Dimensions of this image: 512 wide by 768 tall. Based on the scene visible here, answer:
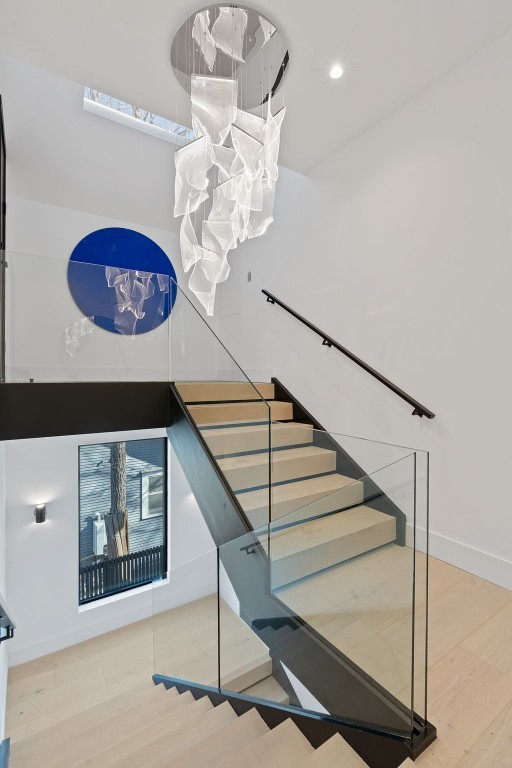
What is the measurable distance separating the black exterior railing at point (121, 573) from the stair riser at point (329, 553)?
336 cm

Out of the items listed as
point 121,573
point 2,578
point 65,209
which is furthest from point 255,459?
point 65,209

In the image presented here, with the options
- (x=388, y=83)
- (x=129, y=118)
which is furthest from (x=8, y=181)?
(x=388, y=83)

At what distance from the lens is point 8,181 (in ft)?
14.5

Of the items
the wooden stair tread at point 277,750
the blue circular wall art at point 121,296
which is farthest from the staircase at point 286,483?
the blue circular wall art at point 121,296

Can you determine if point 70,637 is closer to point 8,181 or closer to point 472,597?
point 472,597

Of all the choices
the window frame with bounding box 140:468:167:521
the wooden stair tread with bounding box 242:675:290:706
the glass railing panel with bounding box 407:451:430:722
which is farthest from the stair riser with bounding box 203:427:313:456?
the window frame with bounding box 140:468:167:521

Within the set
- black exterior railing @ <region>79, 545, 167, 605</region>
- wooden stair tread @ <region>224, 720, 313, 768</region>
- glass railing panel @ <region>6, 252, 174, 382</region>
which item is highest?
glass railing panel @ <region>6, 252, 174, 382</region>

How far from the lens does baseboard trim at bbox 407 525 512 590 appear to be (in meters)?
2.45

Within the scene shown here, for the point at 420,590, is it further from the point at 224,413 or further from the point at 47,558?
the point at 47,558

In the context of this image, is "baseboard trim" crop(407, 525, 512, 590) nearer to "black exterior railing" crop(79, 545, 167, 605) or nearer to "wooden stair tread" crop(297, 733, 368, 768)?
"wooden stair tread" crop(297, 733, 368, 768)

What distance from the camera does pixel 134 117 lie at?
408 centimetres

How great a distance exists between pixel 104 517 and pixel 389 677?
15.3 ft

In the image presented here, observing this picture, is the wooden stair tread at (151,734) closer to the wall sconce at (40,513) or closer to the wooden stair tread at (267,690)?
the wooden stair tread at (267,690)

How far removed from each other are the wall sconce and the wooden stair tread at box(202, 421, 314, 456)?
9.46 feet
